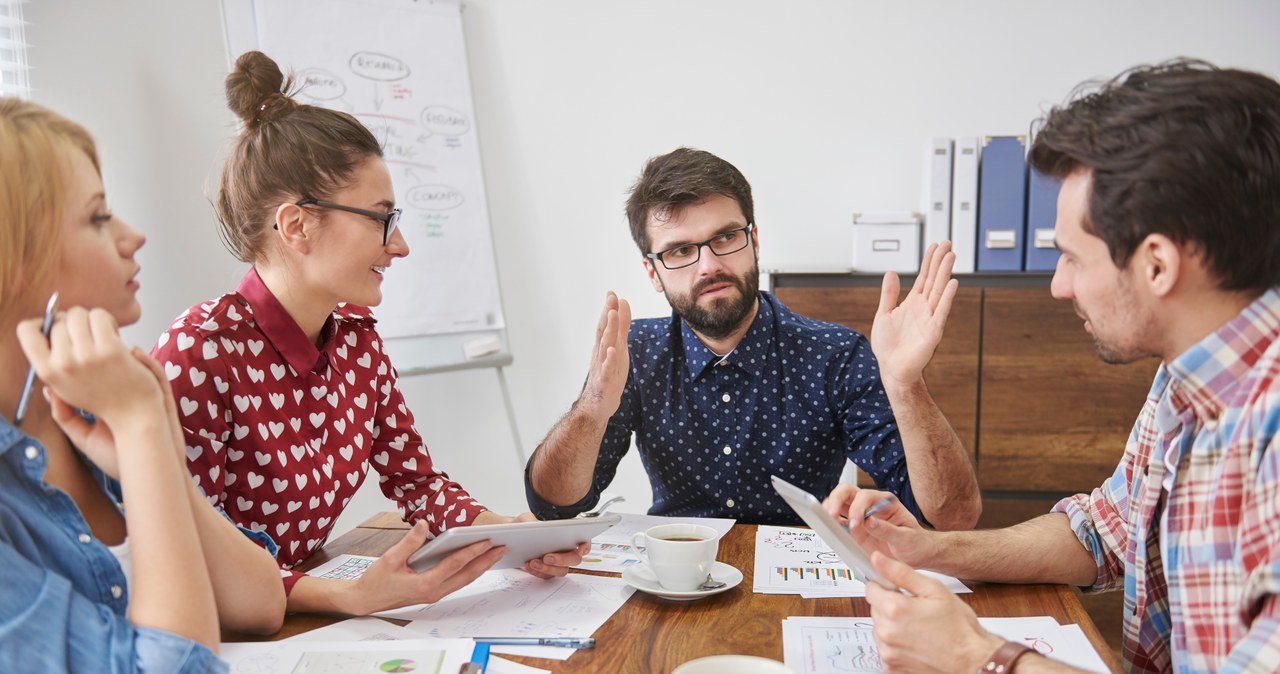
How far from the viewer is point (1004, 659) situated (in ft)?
2.88

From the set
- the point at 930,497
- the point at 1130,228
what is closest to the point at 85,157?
the point at 1130,228

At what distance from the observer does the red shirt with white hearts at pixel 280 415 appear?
1.29 metres

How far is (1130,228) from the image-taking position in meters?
0.98

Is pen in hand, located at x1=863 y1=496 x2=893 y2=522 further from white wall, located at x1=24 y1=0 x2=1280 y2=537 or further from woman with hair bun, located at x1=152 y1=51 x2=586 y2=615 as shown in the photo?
white wall, located at x1=24 y1=0 x2=1280 y2=537

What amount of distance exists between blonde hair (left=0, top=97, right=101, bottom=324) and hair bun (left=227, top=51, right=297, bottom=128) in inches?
23.4

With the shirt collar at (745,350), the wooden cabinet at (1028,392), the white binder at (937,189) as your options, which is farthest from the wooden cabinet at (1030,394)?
the shirt collar at (745,350)

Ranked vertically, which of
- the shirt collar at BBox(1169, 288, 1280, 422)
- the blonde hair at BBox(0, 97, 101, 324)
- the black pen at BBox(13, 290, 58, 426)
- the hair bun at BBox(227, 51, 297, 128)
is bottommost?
the shirt collar at BBox(1169, 288, 1280, 422)

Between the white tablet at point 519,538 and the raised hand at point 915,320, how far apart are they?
2.01 ft

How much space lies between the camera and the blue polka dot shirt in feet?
5.96

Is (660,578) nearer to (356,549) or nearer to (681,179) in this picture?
(356,549)

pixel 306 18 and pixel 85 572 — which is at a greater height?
pixel 306 18

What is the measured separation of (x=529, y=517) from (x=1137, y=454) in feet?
2.91

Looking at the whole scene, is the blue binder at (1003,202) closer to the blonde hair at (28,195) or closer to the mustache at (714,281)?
the mustache at (714,281)

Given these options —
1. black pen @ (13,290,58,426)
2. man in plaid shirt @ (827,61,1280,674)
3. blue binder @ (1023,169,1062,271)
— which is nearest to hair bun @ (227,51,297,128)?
black pen @ (13,290,58,426)
